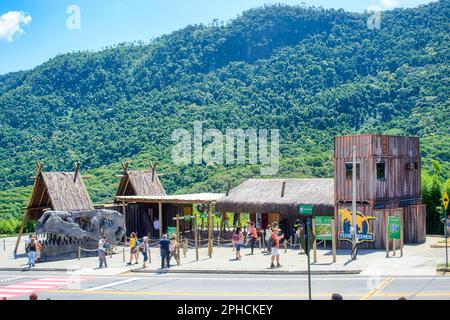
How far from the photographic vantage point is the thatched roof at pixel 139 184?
150 ft

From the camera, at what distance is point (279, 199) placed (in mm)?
39562

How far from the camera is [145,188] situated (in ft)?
153

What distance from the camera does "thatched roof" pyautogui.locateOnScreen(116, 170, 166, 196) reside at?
150 feet

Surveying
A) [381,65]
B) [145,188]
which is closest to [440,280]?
[145,188]

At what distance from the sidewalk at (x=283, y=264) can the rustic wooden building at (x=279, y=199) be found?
3.19 meters

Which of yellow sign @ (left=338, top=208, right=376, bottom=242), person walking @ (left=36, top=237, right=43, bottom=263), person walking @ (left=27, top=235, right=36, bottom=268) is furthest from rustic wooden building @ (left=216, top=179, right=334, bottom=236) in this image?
person walking @ (left=27, top=235, right=36, bottom=268)

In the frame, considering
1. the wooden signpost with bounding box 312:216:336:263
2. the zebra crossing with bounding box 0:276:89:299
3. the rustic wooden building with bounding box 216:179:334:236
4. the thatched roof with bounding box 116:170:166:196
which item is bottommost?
the zebra crossing with bounding box 0:276:89:299

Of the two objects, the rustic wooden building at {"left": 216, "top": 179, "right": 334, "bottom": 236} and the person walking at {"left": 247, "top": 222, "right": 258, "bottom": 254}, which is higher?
the rustic wooden building at {"left": 216, "top": 179, "right": 334, "bottom": 236}

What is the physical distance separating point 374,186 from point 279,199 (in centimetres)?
672

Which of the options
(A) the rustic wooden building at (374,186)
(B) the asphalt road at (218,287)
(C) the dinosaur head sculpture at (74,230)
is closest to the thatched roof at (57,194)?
(C) the dinosaur head sculpture at (74,230)

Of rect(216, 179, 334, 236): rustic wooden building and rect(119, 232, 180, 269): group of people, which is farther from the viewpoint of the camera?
rect(216, 179, 334, 236): rustic wooden building

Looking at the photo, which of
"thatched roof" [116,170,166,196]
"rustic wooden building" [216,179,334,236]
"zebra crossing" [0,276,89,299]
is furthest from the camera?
"thatched roof" [116,170,166,196]

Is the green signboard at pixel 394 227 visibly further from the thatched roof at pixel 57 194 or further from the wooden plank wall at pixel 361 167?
the thatched roof at pixel 57 194

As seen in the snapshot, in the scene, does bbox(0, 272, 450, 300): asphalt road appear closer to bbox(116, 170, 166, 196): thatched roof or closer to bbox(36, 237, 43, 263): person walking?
bbox(36, 237, 43, 263): person walking
